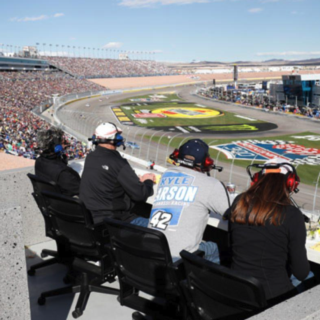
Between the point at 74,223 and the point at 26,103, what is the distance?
47.6 m

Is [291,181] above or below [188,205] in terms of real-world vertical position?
above

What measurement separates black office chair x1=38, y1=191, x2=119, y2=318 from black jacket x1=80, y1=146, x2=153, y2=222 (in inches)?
9.6

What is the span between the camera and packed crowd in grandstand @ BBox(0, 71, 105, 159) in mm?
24906

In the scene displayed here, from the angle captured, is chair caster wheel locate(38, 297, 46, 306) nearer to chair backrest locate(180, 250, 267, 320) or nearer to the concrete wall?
the concrete wall

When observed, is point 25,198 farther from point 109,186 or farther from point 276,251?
point 276,251

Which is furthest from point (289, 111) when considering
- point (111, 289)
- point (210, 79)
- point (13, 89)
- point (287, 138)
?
point (210, 79)

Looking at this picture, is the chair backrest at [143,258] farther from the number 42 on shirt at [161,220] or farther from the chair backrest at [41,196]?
the chair backrest at [41,196]

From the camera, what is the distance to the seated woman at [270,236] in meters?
2.31

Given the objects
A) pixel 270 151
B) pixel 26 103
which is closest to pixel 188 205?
pixel 270 151

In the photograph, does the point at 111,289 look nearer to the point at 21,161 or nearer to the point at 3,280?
the point at 3,280

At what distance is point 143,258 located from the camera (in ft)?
8.30

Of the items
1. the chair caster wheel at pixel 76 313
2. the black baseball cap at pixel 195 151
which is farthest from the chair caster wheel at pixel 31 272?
the black baseball cap at pixel 195 151

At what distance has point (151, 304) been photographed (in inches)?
113

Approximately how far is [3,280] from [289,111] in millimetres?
52914
